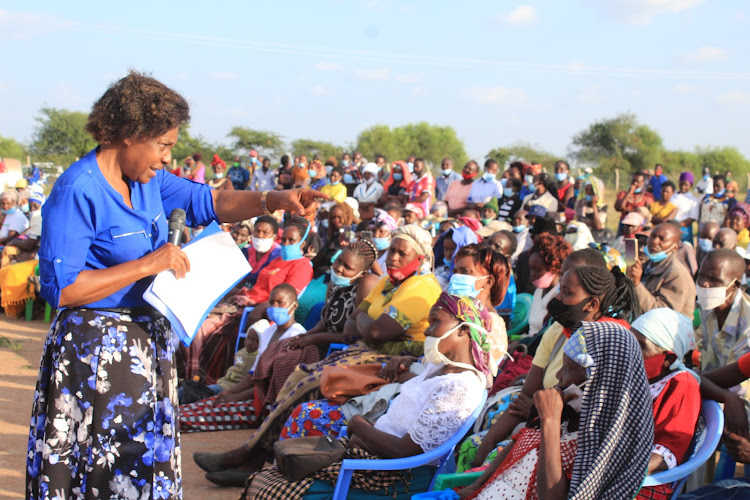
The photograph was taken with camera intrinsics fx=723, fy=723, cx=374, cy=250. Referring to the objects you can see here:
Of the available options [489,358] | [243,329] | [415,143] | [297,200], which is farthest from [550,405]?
[415,143]

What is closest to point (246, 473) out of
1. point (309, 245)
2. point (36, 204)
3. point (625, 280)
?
point (625, 280)

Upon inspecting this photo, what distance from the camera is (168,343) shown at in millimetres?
2775

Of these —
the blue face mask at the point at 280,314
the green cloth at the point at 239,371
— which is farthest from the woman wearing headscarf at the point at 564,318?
the green cloth at the point at 239,371

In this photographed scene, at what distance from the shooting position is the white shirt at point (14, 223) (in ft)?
38.4

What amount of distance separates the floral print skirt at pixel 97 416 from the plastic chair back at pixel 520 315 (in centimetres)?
431

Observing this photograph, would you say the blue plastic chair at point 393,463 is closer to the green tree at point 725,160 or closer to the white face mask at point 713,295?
the white face mask at point 713,295

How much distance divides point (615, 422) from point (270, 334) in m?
3.97

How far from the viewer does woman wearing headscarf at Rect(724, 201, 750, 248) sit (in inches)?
332

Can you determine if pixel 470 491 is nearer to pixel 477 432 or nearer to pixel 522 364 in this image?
pixel 477 432

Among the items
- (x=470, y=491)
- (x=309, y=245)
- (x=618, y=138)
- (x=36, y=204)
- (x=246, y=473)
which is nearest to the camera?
(x=470, y=491)

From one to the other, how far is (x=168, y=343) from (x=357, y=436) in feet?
4.64

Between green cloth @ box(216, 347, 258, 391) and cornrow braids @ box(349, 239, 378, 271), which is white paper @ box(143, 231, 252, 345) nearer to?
cornrow braids @ box(349, 239, 378, 271)

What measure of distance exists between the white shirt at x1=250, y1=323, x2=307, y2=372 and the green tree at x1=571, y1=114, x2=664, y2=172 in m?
25.7

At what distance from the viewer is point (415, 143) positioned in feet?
133
